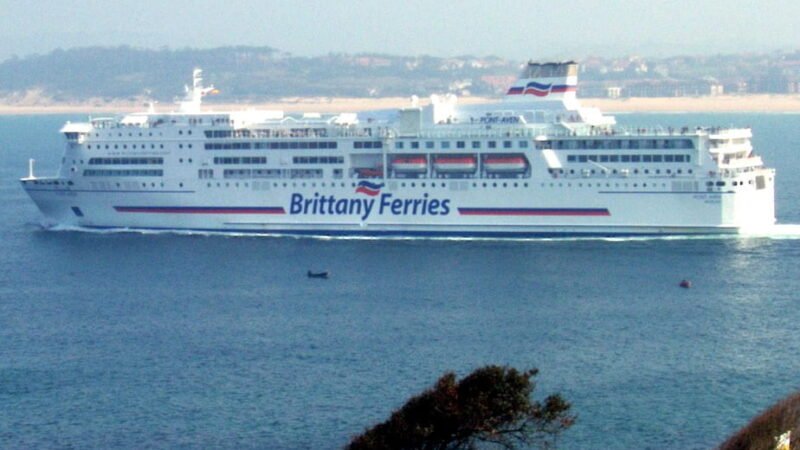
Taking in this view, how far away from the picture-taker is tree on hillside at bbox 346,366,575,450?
71.2 feet

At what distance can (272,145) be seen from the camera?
5059 cm

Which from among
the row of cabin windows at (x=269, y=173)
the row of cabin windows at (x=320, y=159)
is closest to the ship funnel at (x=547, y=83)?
the row of cabin windows at (x=320, y=159)

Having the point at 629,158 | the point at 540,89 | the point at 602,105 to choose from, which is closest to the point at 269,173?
the point at 540,89

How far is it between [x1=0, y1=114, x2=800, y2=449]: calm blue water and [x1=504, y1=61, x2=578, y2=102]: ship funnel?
20.6ft

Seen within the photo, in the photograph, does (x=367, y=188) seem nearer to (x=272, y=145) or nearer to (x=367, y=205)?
(x=367, y=205)

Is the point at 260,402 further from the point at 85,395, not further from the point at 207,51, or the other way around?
the point at 207,51

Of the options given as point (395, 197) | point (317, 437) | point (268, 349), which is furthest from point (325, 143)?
point (317, 437)

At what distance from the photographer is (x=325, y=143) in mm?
50125

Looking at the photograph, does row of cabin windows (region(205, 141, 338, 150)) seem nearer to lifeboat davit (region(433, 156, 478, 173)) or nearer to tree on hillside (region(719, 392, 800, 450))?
lifeboat davit (region(433, 156, 478, 173))

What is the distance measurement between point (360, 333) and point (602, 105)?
142561mm

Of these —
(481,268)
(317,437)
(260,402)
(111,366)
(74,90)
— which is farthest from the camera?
(74,90)

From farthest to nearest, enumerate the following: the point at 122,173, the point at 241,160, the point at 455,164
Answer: the point at 122,173 < the point at 241,160 < the point at 455,164

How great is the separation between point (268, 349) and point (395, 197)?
17251mm

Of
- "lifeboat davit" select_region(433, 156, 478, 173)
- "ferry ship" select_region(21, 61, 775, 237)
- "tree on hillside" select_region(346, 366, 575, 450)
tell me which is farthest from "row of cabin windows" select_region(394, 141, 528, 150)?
"tree on hillside" select_region(346, 366, 575, 450)
